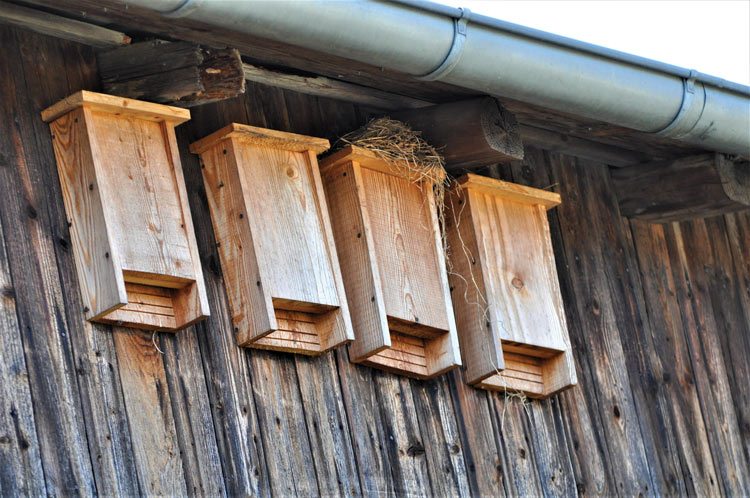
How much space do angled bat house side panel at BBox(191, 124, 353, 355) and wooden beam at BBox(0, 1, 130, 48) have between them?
0.45 m

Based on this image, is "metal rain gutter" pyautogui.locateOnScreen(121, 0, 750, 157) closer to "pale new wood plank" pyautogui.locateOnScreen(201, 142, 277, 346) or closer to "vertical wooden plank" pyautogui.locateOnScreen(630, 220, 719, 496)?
"pale new wood plank" pyautogui.locateOnScreen(201, 142, 277, 346)

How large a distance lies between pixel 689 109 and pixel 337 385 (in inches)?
61.6

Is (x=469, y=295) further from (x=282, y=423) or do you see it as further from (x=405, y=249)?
(x=282, y=423)

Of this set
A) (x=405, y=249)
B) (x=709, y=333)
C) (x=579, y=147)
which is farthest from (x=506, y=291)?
(x=709, y=333)

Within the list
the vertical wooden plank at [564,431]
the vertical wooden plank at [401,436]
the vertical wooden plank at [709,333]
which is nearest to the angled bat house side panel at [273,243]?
the vertical wooden plank at [401,436]

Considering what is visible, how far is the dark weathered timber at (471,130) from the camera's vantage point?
5055mm

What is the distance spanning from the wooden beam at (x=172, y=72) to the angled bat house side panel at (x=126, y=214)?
69mm

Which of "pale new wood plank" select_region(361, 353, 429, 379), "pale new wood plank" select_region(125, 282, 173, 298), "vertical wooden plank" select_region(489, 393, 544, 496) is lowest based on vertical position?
"vertical wooden plank" select_region(489, 393, 544, 496)

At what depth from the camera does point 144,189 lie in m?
4.34

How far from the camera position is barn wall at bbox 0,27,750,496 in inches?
159

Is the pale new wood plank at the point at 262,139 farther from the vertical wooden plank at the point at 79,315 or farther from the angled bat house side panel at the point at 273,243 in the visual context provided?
the vertical wooden plank at the point at 79,315

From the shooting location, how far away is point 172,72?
14.5 feet

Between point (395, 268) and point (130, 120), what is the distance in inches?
41.6

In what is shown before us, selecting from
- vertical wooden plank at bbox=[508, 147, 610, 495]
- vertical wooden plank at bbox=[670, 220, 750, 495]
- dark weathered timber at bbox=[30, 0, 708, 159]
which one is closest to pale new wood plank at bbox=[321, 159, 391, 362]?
dark weathered timber at bbox=[30, 0, 708, 159]
